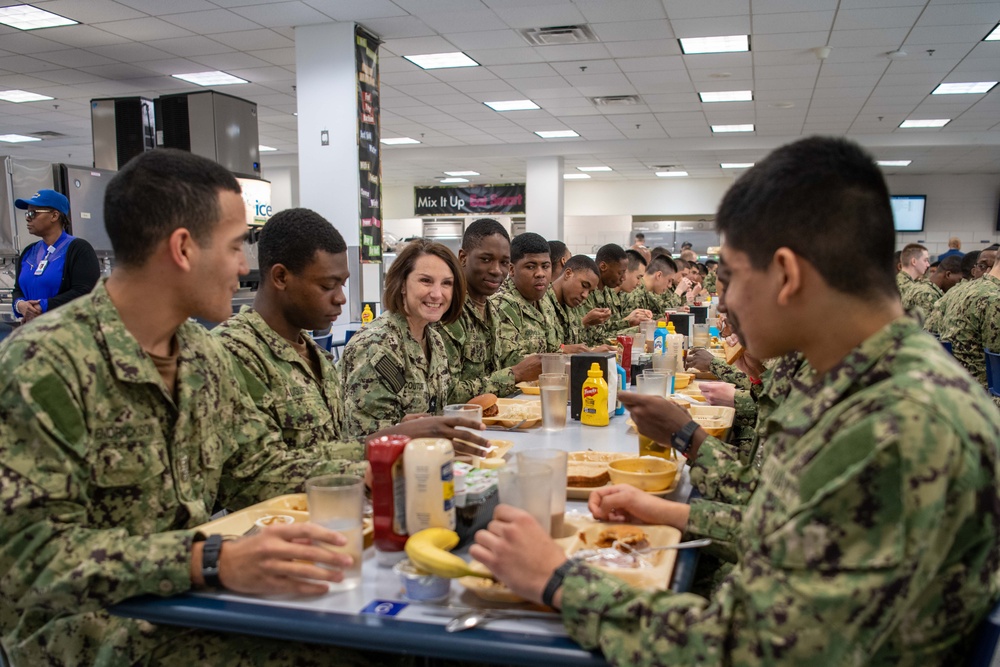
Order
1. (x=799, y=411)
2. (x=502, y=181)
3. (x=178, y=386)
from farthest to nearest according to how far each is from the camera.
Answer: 1. (x=502, y=181)
2. (x=178, y=386)
3. (x=799, y=411)

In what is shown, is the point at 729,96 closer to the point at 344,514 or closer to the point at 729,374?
the point at 729,374

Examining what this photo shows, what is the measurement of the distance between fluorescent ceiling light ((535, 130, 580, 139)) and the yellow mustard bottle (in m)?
10.5

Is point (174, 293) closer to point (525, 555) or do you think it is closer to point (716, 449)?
point (525, 555)

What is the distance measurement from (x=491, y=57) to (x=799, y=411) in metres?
7.58

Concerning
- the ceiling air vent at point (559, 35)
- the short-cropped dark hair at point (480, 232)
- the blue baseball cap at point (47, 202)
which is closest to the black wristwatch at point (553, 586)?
the short-cropped dark hair at point (480, 232)

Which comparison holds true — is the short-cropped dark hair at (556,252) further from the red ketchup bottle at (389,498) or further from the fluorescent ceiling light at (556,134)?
the fluorescent ceiling light at (556,134)

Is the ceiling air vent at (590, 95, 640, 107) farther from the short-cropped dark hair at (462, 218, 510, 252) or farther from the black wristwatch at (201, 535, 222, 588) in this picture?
the black wristwatch at (201, 535, 222, 588)

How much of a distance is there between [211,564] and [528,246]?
3576 millimetres

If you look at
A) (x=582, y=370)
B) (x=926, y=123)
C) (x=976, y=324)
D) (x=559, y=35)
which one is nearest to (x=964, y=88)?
(x=926, y=123)

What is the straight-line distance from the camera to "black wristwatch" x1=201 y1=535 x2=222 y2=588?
51.1 inches

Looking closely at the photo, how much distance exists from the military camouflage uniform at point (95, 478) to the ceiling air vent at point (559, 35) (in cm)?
617

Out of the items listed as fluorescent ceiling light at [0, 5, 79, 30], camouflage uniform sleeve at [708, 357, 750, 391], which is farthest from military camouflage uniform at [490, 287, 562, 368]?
fluorescent ceiling light at [0, 5, 79, 30]

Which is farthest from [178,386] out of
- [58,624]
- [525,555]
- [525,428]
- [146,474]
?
[525,428]

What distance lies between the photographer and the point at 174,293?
1.58 meters
